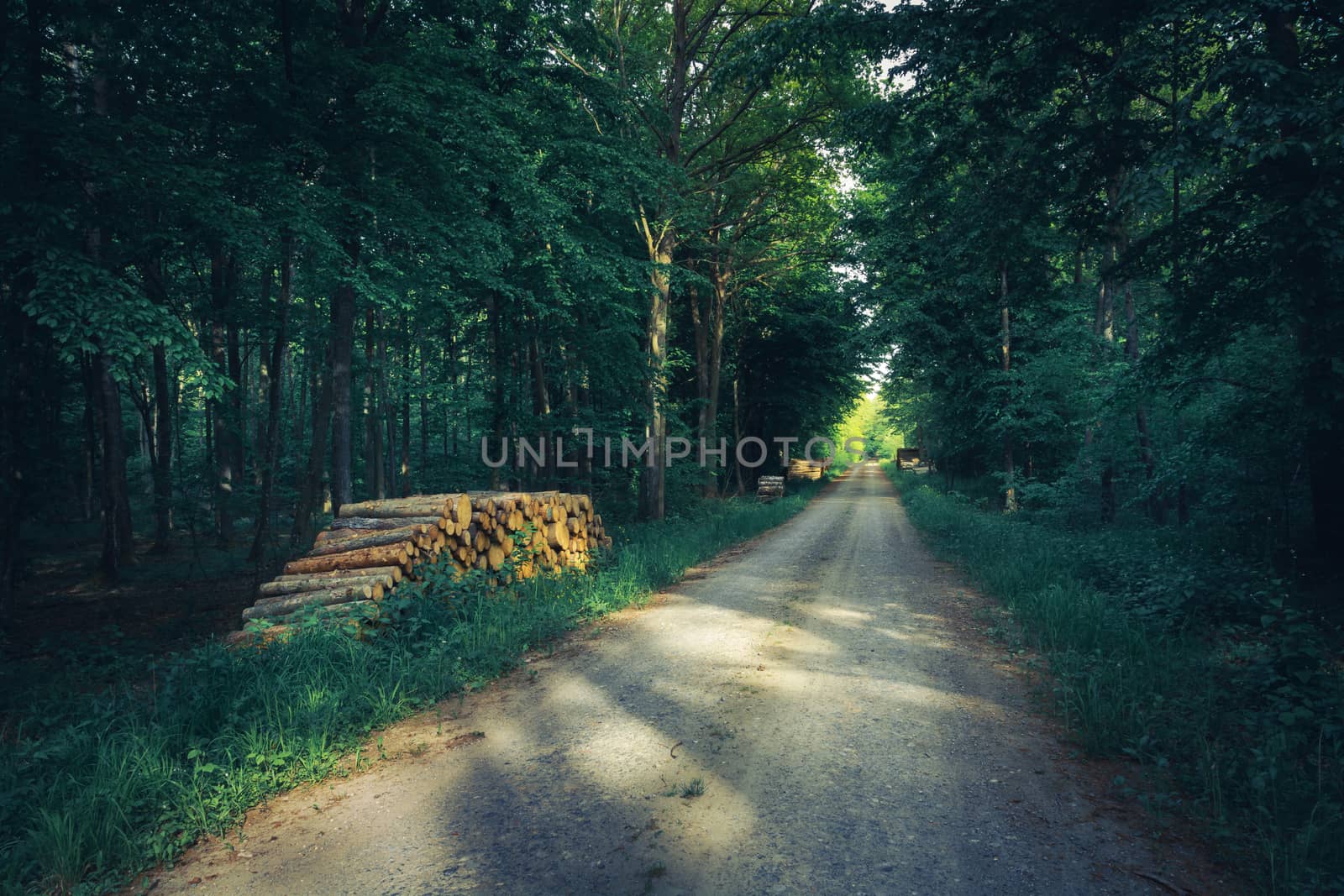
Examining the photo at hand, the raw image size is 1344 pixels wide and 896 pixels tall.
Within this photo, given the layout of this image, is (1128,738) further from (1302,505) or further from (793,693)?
(1302,505)

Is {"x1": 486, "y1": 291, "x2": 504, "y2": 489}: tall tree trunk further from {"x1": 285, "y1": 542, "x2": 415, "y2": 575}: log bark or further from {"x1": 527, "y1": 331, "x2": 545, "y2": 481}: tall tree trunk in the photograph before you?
{"x1": 285, "y1": 542, "x2": 415, "y2": 575}: log bark

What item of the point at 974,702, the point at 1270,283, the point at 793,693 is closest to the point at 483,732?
the point at 793,693

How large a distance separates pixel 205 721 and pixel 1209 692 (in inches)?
293

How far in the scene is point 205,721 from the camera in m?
4.50

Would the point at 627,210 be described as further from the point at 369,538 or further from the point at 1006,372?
the point at 1006,372

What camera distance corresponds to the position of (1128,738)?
14.2 feet

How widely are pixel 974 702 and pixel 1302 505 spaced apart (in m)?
7.71

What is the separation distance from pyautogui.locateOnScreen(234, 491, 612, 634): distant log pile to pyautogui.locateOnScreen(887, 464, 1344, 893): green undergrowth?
21.5 feet

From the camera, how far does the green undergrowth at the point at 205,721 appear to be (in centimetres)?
338

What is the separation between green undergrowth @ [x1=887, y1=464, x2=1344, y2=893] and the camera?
329 centimetres

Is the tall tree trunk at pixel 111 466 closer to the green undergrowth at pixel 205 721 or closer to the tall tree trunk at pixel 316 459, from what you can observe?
Answer: the tall tree trunk at pixel 316 459

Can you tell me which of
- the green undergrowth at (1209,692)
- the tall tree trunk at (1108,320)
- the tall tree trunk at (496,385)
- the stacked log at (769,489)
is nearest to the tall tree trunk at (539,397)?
the tall tree trunk at (496,385)

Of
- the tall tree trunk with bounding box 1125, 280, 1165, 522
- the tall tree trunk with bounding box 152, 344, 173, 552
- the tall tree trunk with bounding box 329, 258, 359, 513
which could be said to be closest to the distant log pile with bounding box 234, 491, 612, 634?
the tall tree trunk with bounding box 329, 258, 359, 513

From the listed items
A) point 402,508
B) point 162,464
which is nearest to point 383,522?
point 402,508
